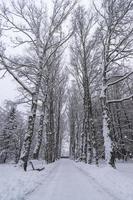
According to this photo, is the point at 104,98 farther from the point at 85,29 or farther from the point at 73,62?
the point at 73,62

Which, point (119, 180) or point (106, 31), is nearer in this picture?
point (119, 180)

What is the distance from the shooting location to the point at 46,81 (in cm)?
2147

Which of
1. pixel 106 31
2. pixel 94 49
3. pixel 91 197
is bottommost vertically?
pixel 91 197

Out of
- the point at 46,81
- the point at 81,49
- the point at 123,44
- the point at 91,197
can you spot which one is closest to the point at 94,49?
the point at 81,49

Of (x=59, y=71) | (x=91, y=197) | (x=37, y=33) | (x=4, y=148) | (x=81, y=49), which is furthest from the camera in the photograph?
(x=4, y=148)

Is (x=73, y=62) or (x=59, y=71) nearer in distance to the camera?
(x=73, y=62)

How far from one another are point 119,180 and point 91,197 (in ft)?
7.82

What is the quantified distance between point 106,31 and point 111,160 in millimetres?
8756

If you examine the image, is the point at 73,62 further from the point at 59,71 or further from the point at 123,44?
the point at 123,44

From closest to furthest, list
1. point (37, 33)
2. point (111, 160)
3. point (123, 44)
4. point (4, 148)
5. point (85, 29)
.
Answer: point (111, 160) → point (123, 44) → point (37, 33) → point (85, 29) → point (4, 148)

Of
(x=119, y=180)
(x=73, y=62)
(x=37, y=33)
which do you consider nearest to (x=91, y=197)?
(x=119, y=180)

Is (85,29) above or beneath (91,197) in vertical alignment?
above

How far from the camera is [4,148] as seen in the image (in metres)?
47.7

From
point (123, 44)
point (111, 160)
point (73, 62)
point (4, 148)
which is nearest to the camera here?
point (111, 160)
